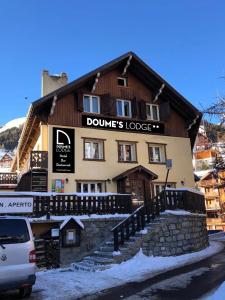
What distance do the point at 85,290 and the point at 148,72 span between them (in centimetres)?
1970

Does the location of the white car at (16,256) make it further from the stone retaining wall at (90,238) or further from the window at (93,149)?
A: the window at (93,149)

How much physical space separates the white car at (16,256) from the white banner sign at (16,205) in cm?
533

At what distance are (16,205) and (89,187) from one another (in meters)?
9.57

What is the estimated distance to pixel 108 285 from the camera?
1093cm

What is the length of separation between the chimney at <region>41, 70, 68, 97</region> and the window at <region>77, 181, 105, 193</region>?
894 centimetres

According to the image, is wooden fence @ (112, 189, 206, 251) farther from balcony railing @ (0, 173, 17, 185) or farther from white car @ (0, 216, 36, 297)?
balcony railing @ (0, 173, 17, 185)


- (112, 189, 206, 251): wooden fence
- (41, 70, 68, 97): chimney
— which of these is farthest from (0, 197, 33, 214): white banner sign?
(41, 70, 68, 97): chimney

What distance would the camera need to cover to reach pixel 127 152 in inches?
1023

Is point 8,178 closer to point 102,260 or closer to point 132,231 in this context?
point 132,231

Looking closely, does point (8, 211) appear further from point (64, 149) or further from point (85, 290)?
point (64, 149)

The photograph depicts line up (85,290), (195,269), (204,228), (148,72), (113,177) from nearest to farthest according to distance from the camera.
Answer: (85,290), (195,269), (204,228), (113,177), (148,72)

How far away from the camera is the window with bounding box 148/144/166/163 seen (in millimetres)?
26953

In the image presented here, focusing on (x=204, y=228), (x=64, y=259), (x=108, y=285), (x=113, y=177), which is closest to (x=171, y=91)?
(x=113, y=177)

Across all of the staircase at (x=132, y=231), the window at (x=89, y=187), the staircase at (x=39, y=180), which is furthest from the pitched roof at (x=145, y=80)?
the staircase at (x=132, y=231)
